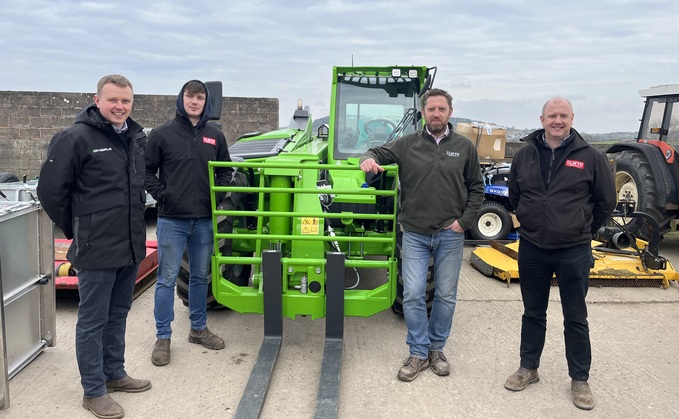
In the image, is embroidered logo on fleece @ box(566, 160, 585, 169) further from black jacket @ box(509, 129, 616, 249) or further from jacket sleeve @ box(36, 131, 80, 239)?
jacket sleeve @ box(36, 131, 80, 239)

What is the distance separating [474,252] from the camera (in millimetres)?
6766

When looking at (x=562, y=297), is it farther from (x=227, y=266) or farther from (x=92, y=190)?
(x=92, y=190)

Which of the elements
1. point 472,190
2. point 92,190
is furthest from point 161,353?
point 472,190

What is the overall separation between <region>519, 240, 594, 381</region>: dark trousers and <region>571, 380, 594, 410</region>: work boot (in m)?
0.04

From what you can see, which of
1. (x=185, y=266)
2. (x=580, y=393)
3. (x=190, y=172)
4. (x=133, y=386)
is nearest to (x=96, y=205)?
(x=190, y=172)

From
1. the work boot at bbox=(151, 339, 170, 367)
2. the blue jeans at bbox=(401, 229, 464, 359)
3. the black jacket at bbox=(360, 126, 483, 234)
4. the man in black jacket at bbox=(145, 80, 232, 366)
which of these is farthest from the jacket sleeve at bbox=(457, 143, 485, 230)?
the work boot at bbox=(151, 339, 170, 367)

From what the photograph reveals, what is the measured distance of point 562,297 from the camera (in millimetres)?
3400

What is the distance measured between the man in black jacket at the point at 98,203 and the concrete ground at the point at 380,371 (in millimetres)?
440

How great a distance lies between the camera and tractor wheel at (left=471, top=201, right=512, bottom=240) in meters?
7.95

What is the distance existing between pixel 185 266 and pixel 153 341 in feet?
2.09

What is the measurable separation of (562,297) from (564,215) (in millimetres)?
539

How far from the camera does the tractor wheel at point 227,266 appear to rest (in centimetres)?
438

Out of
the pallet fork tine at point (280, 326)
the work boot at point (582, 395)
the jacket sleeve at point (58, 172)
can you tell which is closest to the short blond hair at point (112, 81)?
the jacket sleeve at point (58, 172)

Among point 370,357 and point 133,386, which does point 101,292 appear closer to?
point 133,386
